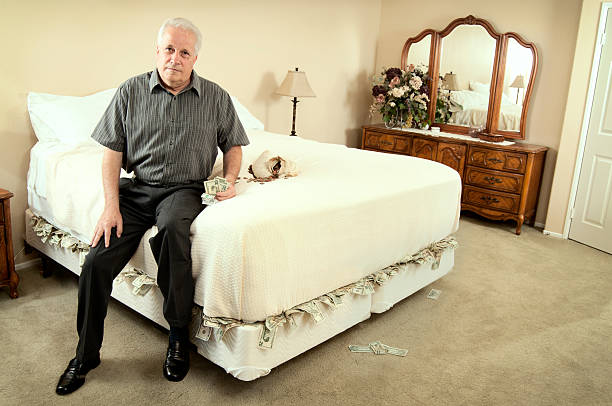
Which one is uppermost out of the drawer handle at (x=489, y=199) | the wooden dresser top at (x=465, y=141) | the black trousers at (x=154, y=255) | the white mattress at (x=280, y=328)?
the wooden dresser top at (x=465, y=141)

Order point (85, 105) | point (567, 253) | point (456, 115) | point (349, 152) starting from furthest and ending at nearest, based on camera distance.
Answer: point (456, 115)
point (567, 253)
point (349, 152)
point (85, 105)

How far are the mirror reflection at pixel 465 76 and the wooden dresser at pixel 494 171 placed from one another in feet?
0.88

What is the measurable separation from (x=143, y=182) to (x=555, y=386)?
1.89m

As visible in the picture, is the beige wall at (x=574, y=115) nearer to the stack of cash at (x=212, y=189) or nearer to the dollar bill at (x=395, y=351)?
the dollar bill at (x=395, y=351)

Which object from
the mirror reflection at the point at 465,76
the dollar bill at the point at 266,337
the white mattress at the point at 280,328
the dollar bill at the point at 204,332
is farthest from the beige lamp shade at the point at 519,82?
the dollar bill at the point at 204,332

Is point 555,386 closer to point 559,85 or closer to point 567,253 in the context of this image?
point 567,253

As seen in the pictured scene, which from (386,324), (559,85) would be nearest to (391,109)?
(559,85)

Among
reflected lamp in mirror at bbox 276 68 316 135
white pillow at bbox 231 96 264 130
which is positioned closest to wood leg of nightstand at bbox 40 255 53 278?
white pillow at bbox 231 96 264 130

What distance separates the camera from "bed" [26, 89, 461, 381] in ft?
6.00

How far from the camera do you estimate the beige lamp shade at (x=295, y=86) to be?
14.1ft

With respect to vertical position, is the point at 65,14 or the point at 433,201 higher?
the point at 65,14

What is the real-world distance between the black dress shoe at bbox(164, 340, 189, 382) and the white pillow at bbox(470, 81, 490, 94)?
148 inches

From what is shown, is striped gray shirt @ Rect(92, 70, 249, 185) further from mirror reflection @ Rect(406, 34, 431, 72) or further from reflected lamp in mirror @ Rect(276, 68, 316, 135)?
mirror reflection @ Rect(406, 34, 431, 72)

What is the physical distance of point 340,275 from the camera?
2.18 metres
